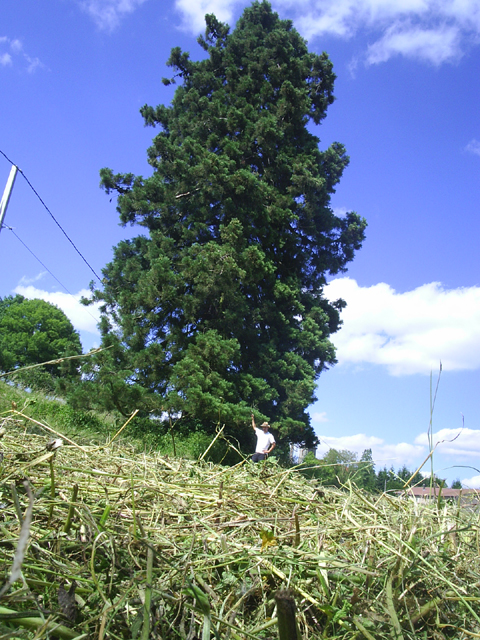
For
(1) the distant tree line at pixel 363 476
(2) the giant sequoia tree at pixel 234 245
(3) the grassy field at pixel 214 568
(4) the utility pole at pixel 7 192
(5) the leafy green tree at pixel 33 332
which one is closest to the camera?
(3) the grassy field at pixel 214 568

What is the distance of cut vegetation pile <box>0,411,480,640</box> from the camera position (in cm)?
81

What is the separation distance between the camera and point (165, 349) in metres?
13.9

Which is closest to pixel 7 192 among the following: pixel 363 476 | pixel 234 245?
pixel 234 245

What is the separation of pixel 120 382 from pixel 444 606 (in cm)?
1191

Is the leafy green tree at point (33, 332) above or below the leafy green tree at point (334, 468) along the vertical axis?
above

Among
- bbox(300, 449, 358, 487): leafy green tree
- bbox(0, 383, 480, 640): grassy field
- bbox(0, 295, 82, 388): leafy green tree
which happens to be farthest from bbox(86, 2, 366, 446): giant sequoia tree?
bbox(0, 295, 82, 388): leafy green tree

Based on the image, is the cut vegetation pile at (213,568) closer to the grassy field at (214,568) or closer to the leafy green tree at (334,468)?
the grassy field at (214,568)

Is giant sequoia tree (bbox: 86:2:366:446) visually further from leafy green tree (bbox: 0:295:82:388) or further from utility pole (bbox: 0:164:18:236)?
leafy green tree (bbox: 0:295:82:388)

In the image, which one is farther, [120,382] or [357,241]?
[357,241]

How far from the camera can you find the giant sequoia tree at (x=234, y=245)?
1315cm

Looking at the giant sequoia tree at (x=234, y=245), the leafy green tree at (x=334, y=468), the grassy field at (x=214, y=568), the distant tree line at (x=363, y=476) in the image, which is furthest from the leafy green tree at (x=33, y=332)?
the grassy field at (x=214, y=568)

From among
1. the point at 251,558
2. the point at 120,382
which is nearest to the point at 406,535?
the point at 251,558

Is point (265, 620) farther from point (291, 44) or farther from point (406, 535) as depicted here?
point (291, 44)

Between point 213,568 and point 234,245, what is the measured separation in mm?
13063
